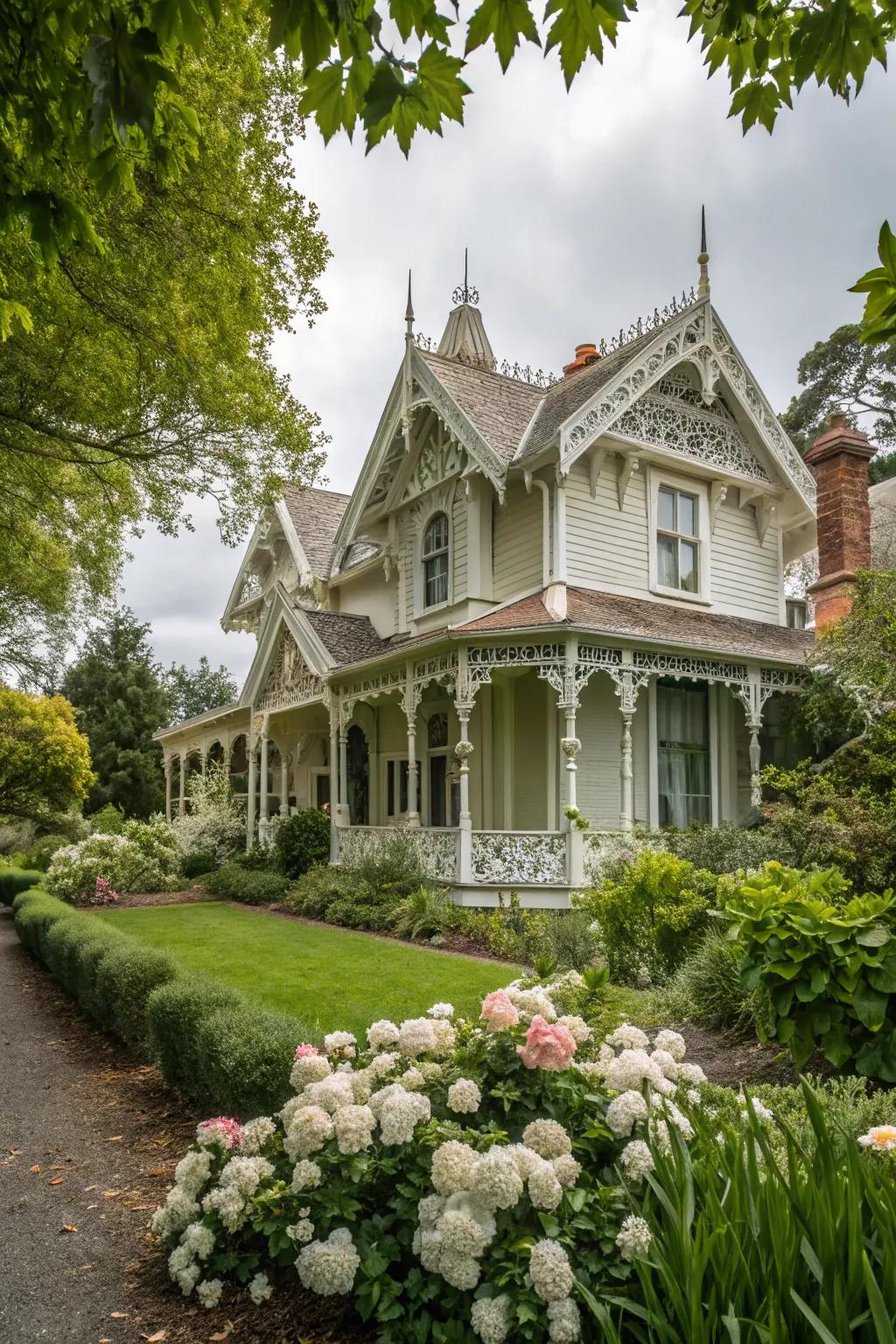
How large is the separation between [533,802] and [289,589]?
1110 cm

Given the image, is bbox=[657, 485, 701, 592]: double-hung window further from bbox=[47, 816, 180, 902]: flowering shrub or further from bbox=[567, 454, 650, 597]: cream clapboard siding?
bbox=[47, 816, 180, 902]: flowering shrub

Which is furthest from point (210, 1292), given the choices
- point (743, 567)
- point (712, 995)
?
point (743, 567)

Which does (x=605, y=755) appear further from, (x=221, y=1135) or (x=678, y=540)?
(x=221, y=1135)

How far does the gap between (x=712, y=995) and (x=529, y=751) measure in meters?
9.08

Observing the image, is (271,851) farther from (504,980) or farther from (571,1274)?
(571,1274)

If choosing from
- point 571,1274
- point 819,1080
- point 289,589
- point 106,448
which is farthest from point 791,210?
point 289,589

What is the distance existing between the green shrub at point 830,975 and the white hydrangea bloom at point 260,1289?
8.81 ft

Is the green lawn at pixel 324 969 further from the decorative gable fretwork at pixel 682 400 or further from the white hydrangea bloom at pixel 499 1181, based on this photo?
the decorative gable fretwork at pixel 682 400

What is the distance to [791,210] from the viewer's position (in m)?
6.23

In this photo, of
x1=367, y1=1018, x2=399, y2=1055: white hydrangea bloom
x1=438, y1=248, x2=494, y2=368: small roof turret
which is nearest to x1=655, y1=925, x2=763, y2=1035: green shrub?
x1=367, y1=1018, x2=399, y2=1055: white hydrangea bloom

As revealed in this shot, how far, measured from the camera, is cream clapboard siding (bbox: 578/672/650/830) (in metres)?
15.2

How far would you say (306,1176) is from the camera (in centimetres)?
341

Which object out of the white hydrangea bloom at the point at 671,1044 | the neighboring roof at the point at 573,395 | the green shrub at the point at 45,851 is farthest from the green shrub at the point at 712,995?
the green shrub at the point at 45,851

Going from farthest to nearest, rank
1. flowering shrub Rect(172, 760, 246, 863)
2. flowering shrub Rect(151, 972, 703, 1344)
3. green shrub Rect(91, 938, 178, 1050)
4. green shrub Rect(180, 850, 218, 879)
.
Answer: flowering shrub Rect(172, 760, 246, 863), green shrub Rect(180, 850, 218, 879), green shrub Rect(91, 938, 178, 1050), flowering shrub Rect(151, 972, 703, 1344)
